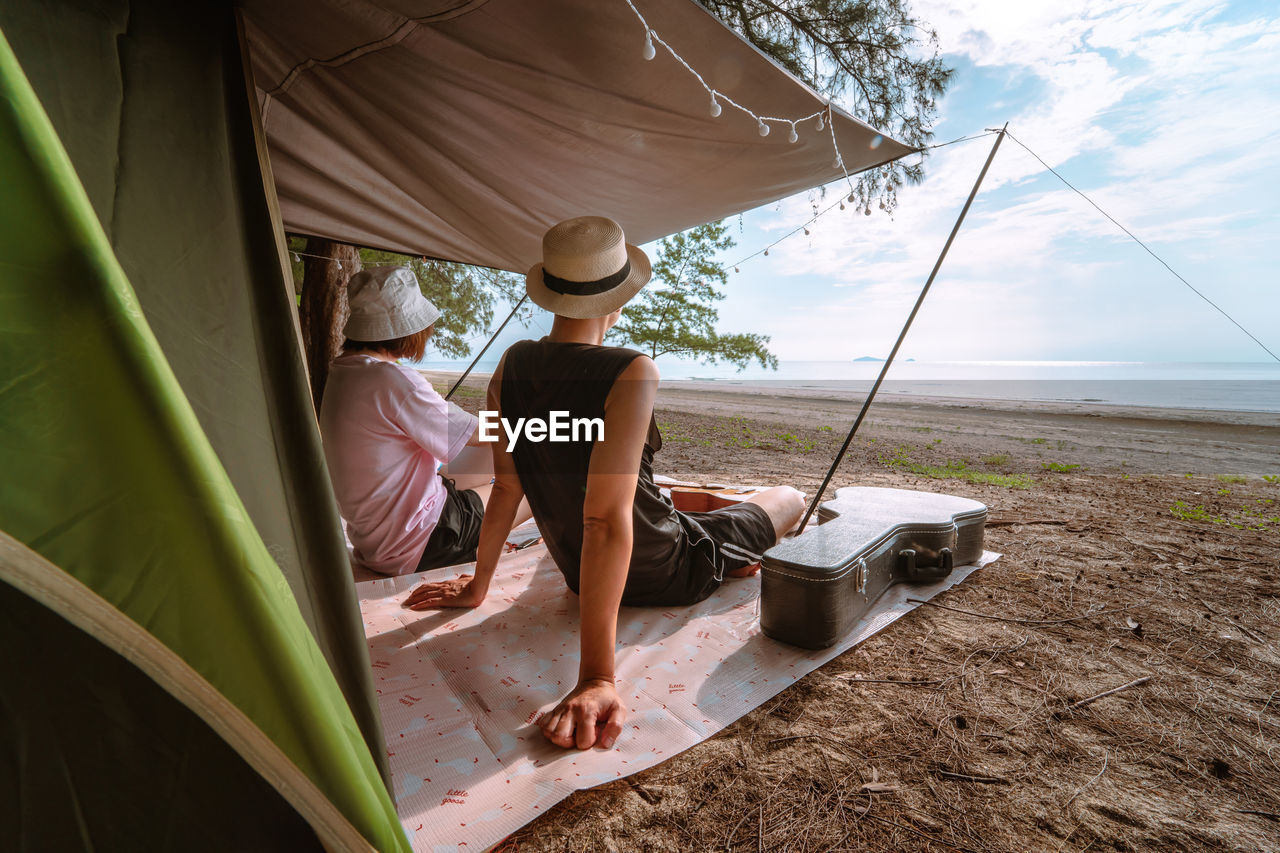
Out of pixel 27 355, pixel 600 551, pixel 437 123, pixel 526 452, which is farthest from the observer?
pixel 437 123

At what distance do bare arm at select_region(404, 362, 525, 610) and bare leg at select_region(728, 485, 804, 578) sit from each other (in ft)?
3.29

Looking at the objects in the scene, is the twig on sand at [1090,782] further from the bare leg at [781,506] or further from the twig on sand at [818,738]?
the bare leg at [781,506]

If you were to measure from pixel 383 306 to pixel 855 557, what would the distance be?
1890 millimetres

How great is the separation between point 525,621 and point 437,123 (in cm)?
182

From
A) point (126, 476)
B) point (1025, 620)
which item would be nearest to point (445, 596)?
point (126, 476)

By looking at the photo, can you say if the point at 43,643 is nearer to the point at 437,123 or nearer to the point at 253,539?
the point at 253,539

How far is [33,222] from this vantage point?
0.55 m

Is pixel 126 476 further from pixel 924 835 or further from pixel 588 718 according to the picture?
pixel 924 835

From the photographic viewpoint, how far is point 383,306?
2.06m

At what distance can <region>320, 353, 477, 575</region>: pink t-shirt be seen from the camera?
1978mm

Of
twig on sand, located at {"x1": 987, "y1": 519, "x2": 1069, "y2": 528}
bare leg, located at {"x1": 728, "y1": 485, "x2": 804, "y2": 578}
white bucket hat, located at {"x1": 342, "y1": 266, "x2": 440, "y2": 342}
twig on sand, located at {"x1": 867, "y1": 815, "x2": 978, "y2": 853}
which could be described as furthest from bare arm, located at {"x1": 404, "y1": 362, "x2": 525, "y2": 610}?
twig on sand, located at {"x1": 987, "y1": 519, "x2": 1069, "y2": 528}

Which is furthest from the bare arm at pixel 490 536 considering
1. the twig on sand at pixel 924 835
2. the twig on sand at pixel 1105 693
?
the twig on sand at pixel 1105 693

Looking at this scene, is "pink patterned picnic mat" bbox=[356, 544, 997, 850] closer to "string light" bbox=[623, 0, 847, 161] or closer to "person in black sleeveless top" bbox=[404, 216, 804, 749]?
"person in black sleeveless top" bbox=[404, 216, 804, 749]

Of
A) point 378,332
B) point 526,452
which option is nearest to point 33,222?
point 526,452
